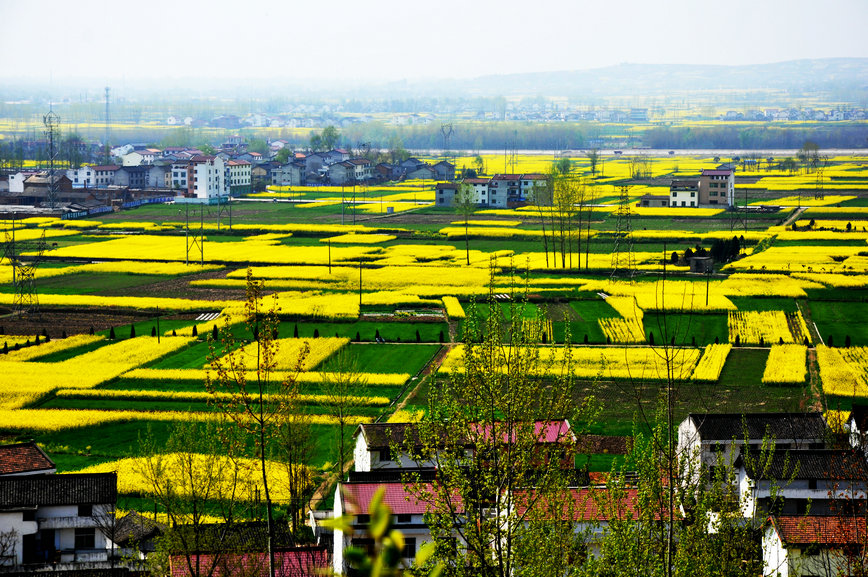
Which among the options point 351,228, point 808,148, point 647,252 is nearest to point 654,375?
point 647,252

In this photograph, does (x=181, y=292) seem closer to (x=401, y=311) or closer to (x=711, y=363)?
(x=401, y=311)

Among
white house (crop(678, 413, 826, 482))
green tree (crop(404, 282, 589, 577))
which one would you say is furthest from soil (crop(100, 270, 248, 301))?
green tree (crop(404, 282, 589, 577))

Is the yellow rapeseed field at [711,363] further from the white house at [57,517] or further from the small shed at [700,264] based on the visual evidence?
the white house at [57,517]

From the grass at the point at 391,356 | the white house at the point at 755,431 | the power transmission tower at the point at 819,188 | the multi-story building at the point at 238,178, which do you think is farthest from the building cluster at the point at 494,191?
the white house at the point at 755,431

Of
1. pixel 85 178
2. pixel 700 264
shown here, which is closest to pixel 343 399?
pixel 700 264

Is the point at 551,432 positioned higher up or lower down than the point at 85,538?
higher up

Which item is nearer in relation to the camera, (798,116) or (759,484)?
(759,484)

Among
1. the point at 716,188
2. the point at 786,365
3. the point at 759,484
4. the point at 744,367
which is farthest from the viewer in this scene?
the point at 716,188
